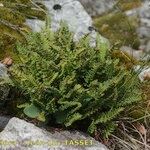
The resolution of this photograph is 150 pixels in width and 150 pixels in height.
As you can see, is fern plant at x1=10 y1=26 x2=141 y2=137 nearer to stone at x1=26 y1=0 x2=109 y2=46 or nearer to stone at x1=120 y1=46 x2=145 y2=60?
stone at x1=26 y1=0 x2=109 y2=46

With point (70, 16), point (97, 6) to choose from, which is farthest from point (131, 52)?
point (70, 16)

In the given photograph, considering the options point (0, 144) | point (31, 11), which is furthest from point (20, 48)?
point (31, 11)

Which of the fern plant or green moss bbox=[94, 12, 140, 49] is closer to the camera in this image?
the fern plant

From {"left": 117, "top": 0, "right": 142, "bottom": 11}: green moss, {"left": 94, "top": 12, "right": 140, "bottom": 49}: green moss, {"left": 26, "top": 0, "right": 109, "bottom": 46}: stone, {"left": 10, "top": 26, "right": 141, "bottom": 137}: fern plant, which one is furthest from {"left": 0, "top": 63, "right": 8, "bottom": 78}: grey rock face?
{"left": 117, "top": 0, "right": 142, "bottom": 11}: green moss

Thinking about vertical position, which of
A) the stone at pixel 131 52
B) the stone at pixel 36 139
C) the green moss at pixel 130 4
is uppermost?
the stone at pixel 36 139

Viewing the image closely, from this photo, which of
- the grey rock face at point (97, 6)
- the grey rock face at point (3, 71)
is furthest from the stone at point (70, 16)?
the grey rock face at point (97, 6)

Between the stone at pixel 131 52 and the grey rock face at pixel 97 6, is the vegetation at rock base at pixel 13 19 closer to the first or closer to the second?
the stone at pixel 131 52
